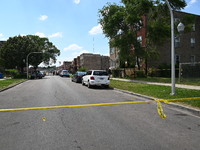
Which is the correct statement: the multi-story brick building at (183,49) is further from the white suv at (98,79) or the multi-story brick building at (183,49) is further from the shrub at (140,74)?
the white suv at (98,79)

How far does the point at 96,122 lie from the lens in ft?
16.8

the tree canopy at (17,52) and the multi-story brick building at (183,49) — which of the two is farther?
the tree canopy at (17,52)

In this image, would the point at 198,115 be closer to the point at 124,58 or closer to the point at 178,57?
the point at 124,58

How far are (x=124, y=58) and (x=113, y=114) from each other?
19484mm

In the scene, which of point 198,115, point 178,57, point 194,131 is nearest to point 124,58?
point 178,57

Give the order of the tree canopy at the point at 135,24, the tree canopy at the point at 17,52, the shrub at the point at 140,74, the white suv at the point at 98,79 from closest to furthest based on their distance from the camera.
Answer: the white suv at the point at 98,79
the tree canopy at the point at 135,24
the shrub at the point at 140,74
the tree canopy at the point at 17,52

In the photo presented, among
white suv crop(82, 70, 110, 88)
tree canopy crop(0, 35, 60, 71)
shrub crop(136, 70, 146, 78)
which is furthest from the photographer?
tree canopy crop(0, 35, 60, 71)

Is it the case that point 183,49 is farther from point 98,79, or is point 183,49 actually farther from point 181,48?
point 98,79

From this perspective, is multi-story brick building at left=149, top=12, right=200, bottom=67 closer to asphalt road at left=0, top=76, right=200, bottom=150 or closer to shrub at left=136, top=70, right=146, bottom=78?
shrub at left=136, top=70, right=146, bottom=78

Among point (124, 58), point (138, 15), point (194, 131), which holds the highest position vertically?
point (138, 15)

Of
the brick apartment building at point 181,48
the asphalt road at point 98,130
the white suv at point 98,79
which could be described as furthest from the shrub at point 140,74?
the asphalt road at point 98,130

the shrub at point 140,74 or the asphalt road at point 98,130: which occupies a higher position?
the shrub at point 140,74

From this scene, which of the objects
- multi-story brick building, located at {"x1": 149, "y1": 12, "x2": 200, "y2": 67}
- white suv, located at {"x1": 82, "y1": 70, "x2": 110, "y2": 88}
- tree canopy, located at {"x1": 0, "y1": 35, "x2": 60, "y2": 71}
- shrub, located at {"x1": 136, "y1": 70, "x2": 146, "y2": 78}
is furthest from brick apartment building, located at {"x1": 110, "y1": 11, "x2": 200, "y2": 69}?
tree canopy, located at {"x1": 0, "y1": 35, "x2": 60, "y2": 71}

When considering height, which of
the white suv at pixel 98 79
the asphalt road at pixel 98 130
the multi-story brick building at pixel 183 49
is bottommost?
the asphalt road at pixel 98 130
